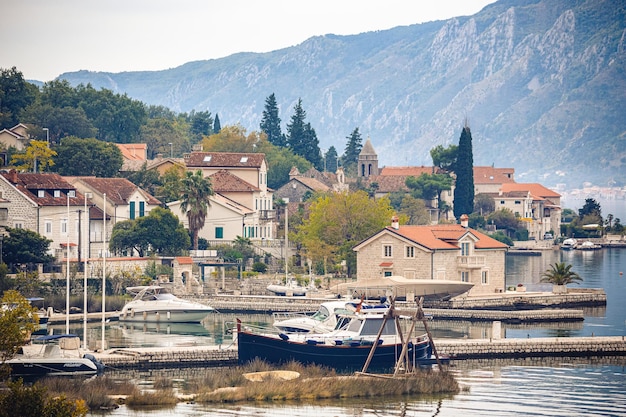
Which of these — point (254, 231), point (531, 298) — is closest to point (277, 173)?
point (254, 231)

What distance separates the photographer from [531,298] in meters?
83.6

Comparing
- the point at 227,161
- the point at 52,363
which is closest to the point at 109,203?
the point at 227,161

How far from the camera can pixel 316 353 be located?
5612 centimetres

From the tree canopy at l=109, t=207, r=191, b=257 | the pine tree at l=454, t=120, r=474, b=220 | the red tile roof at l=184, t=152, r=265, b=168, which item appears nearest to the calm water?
the tree canopy at l=109, t=207, r=191, b=257

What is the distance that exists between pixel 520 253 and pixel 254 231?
59389 mm

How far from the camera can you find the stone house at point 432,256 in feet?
276

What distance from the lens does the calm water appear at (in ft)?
157

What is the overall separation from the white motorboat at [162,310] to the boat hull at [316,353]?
21.6 m

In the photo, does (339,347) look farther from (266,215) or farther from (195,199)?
(266,215)

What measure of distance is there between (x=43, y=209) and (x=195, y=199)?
11.9 meters

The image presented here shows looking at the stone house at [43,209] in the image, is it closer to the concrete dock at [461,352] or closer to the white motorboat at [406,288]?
the white motorboat at [406,288]

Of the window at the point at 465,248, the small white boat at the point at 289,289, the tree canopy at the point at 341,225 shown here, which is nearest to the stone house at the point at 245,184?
the tree canopy at the point at 341,225

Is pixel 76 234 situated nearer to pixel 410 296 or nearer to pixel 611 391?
pixel 410 296

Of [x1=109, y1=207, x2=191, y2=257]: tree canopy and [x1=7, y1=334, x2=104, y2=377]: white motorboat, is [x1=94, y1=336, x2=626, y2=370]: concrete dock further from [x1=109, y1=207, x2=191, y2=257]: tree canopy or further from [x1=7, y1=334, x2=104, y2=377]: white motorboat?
[x1=109, y1=207, x2=191, y2=257]: tree canopy
